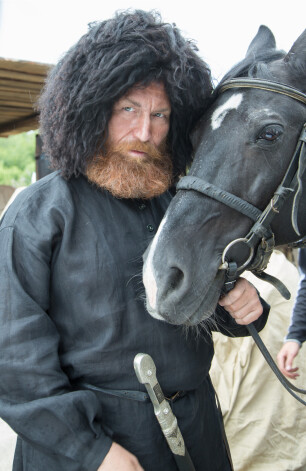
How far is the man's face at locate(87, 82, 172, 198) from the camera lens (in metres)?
1.52

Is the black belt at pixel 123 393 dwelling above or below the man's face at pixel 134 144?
below

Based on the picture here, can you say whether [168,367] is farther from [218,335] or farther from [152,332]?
[218,335]

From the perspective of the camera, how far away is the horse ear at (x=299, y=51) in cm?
160

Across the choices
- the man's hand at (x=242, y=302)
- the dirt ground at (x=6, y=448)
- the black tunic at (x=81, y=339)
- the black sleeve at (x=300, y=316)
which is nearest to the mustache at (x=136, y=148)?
the black tunic at (x=81, y=339)

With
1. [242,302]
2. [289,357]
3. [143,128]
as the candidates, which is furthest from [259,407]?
[143,128]

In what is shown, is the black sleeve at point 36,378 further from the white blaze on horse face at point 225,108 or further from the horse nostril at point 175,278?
the white blaze on horse face at point 225,108

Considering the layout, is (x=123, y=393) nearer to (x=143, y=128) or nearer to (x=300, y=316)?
(x=143, y=128)

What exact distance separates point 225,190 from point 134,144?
14.5 inches

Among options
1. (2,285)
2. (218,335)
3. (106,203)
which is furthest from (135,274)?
(218,335)

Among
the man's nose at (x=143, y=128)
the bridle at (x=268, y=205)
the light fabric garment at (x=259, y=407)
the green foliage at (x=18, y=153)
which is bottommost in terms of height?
the green foliage at (x=18, y=153)

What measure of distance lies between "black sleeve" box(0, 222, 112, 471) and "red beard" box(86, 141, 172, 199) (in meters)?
0.34

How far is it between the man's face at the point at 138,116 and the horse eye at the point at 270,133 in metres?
0.36

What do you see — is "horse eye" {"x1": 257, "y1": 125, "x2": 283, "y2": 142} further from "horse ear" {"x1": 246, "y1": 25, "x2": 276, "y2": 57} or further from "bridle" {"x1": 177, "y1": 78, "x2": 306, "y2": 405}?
"horse ear" {"x1": 246, "y1": 25, "x2": 276, "y2": 57}

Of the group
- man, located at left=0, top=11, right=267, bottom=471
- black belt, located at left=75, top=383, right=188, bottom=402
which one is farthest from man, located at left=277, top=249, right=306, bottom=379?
black belt, located at left=75, top=383, right=188, bottom=402
